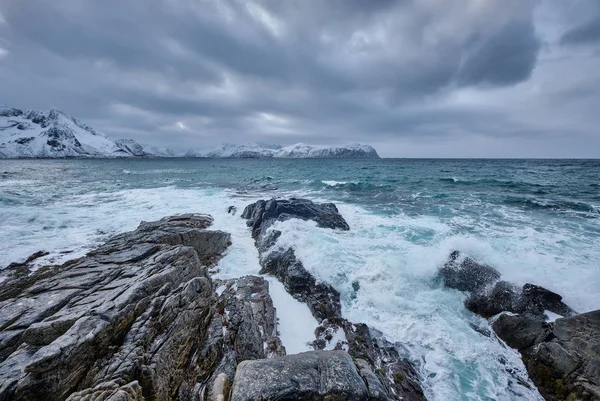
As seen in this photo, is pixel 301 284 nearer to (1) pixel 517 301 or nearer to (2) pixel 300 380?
(2) pixel 300 380

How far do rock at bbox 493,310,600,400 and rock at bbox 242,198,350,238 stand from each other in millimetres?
9757

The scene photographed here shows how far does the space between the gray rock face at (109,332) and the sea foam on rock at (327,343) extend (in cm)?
186

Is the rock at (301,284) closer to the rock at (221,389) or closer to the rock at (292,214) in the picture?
the rock at (292,214)

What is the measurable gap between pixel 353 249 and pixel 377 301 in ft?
12.6

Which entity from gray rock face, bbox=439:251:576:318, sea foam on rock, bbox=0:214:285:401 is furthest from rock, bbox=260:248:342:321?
gray rock face, bbox=439:251:576:318

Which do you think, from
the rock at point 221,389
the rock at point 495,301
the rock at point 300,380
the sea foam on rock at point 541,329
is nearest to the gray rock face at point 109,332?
the rock at point 221,389

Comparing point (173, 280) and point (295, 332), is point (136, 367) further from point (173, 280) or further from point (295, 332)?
point (295, 332)

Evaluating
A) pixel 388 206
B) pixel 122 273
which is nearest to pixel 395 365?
pixel 122 273

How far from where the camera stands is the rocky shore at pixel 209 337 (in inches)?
174

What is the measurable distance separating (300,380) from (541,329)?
7.64 m

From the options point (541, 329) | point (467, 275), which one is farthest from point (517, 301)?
point (467, 275)

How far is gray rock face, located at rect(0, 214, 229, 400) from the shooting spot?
4348 mm

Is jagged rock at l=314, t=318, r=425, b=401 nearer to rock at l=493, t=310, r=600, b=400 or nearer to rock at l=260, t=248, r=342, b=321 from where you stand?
rock at l=260, t=248, r=342, b=321

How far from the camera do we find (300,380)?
4.43 meters
